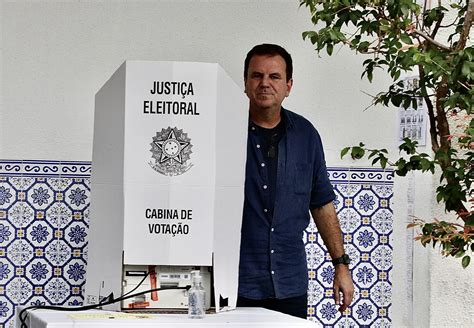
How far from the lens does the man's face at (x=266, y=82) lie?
3.72 metres

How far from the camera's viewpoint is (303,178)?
12.5 feet

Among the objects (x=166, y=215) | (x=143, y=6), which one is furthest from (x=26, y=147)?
(x=166, y=215)

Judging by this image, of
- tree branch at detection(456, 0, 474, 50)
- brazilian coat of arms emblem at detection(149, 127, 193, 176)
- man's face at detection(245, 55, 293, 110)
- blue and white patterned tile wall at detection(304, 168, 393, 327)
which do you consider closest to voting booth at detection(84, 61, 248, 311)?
brazilian coat of arms emblem at detection(149, 127, 193, 176)

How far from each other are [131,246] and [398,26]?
43.3 inches

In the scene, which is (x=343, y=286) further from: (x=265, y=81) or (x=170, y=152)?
(x=170, y=152)

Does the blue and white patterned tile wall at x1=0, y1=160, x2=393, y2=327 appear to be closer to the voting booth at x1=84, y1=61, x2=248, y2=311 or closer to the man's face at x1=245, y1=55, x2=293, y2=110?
the man's face at x1=245, y1=55, x2=293, y2=110

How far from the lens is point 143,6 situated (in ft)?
14.3

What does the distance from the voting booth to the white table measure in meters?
0.11

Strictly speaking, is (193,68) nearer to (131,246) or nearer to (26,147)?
(131,246)

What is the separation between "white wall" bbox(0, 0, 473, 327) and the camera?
430 cm

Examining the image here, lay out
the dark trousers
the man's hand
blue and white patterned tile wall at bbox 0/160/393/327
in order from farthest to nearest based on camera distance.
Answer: blue and white patterned tile wall at bbox 0/160/393/327, the man's hand, the dark trousers

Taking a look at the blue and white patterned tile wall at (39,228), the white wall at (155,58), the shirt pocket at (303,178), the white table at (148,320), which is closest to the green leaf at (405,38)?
the shirt pocket at (303,178)

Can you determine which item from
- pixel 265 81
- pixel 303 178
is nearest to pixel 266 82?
pixel 265 81

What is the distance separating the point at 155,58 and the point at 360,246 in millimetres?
1152
